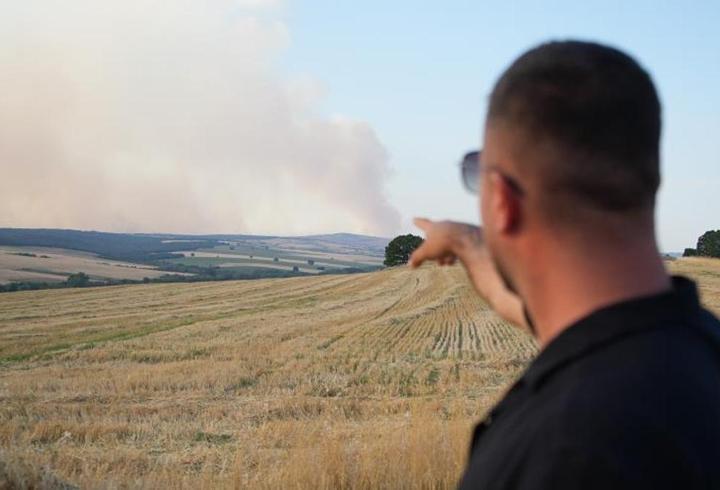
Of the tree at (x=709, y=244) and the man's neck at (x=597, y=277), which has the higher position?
the tree at (x=709, y=244)

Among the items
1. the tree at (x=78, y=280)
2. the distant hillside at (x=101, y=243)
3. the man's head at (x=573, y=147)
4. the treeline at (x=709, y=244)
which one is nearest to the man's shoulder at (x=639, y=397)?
the man's head at (x=573, y=147)

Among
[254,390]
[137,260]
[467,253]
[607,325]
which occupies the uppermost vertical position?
[467,253]

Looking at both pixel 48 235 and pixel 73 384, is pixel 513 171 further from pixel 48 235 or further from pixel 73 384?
pixel 48 235

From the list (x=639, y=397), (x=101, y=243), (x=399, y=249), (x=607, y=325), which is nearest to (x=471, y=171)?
(x=607, y=325)

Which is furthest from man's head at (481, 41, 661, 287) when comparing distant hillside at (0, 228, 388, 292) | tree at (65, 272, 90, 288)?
tree at (65, 272, 90, 288)

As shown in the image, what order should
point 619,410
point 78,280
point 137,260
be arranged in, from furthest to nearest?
1. point 137,260
2. point 78,280
3. point 619,410

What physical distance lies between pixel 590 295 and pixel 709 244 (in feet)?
337

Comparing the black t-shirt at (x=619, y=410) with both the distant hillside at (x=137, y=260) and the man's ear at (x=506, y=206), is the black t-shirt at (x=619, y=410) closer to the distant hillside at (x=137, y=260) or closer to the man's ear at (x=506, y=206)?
the man's ear at (x=506, y=206)

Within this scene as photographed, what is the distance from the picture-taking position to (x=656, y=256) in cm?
139

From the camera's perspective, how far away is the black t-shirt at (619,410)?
1.15 meters

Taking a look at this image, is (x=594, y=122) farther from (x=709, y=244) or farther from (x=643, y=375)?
(x=709, y=244)

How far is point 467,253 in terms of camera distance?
2.32 metres

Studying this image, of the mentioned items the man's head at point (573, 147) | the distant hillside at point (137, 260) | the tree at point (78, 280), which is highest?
the man's head at point (573, 147)

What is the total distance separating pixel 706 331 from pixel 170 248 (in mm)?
148355
